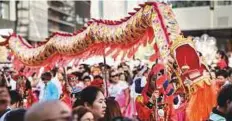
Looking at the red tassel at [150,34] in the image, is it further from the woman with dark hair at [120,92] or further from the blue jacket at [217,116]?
the blue jacket at [217,116]

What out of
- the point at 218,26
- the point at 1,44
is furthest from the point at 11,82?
the point at 218,26

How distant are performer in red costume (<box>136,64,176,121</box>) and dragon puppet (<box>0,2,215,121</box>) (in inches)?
5.4

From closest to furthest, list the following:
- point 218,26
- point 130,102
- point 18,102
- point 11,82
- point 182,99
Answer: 1. point 18,102
2. point 182,99
3. point 130,102
4. point 11,82
5. point 218,26

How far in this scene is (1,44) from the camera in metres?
14.1

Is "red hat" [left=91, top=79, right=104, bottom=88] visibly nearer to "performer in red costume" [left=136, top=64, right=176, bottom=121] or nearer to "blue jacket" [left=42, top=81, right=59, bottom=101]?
"blue jacket" [left=42, top=81, right=59, bottom=101]

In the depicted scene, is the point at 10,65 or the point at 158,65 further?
the point at 10,65

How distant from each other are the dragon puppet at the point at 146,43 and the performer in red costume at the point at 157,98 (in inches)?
5.4

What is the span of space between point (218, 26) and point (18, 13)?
12600mm

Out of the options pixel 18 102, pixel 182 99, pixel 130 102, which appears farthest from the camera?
pixel 130 102

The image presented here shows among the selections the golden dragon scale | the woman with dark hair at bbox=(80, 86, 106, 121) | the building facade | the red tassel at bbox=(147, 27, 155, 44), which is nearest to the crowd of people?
the woman with dark hair at bbox=(80, 86, 106, 121)

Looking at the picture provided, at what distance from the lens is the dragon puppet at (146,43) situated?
8.09 m

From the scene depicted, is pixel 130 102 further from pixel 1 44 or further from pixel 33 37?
pixel 33 37

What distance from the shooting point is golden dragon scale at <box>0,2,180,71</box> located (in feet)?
28.5

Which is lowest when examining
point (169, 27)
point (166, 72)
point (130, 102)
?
point (130, 102)
